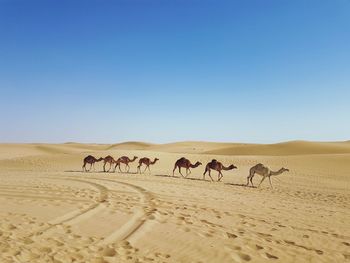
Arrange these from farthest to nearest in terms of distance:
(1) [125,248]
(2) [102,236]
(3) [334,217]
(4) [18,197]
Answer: (4) [18,197]
(3) [334,217]
(2) [102,236]
(1) [125,248]

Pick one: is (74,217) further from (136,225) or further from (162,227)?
(162,227)

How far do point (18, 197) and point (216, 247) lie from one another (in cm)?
744

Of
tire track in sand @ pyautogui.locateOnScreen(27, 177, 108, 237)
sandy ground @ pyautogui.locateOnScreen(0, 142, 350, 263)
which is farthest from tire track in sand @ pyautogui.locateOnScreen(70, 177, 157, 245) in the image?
tire track in sand @ pyautogui.locateOnScreen(27, 177, 108, 237)

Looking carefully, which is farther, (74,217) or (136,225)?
(74,217)

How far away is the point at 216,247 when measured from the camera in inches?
265

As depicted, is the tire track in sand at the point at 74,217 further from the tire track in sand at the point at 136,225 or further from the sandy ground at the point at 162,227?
the tire track in sand at the point at 136,225

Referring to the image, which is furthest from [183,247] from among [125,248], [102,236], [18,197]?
[18,197]

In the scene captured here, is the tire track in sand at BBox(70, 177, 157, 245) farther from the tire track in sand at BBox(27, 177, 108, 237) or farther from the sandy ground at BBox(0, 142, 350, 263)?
the tire track in sand at BBox(27, 177, 108, 237)

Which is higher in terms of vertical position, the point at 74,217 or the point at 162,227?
the point at 74,217

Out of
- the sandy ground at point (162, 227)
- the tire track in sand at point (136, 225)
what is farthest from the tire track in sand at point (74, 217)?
the tire track in sand at point (136, 225)

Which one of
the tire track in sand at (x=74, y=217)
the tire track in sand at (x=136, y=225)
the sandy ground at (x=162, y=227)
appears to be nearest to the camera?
the sandy ground at (x=162, y=227)

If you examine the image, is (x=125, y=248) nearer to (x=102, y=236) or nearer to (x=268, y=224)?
(x=102, y=236)

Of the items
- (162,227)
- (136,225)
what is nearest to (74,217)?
(136,225)

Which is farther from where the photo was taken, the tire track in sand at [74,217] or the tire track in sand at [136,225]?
the tire track in sand at [74,217]
